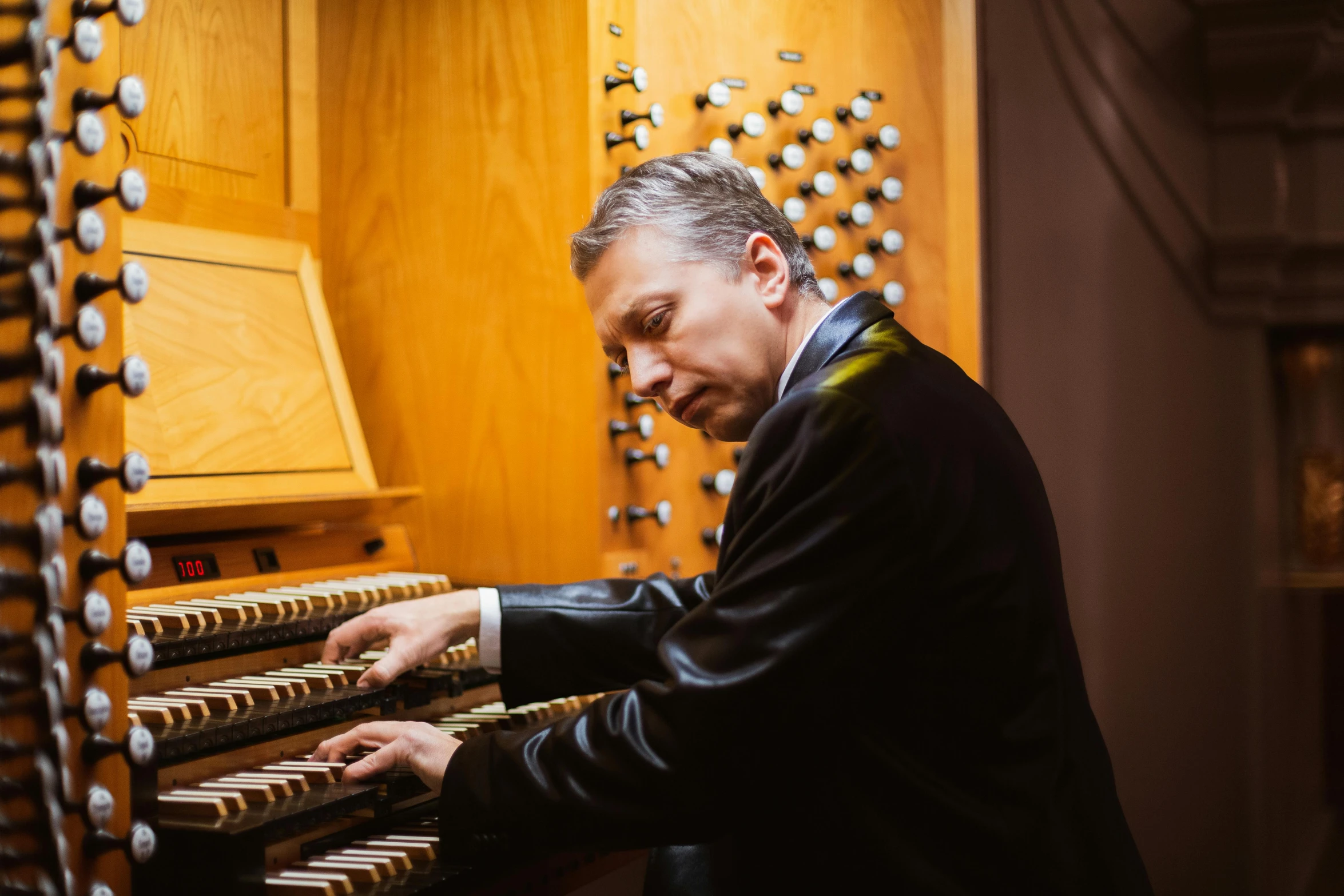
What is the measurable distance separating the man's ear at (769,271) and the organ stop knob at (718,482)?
1462mm

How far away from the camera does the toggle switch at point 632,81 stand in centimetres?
299

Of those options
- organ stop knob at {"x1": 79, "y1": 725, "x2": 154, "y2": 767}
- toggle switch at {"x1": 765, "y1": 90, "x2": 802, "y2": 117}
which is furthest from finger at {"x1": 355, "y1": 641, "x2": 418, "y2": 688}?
toggle switch at {"x1": 765, "y1": 90, "x2": 802, "y2": 117}

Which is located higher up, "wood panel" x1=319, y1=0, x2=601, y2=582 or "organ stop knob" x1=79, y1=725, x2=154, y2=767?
"wood panel" x1=319, y1=0, x2=601, y2=582

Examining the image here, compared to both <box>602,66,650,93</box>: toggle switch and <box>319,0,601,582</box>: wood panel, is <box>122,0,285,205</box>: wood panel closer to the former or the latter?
<box>319,0,601,582</box>: wood panel

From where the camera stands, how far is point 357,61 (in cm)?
322

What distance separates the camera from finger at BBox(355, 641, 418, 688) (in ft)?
6.72

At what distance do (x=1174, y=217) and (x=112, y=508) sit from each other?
4.00 meters

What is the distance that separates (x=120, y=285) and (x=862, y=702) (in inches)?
42.5

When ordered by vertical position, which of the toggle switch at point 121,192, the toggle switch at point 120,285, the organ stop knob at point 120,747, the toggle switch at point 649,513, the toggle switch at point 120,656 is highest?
A: the toggle switch at point 121,192

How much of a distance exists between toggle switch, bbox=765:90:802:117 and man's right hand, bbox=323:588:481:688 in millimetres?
2024

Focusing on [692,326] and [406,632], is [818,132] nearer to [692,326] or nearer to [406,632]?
[692,326]

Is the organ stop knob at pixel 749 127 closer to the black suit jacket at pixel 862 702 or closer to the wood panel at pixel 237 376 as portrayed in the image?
the wood panel at pixel 237 376

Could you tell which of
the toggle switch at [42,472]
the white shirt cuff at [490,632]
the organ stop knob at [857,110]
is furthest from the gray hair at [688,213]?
the organ stop knob at [857,110]

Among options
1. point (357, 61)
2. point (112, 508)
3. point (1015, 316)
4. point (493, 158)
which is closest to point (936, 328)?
point (1015, 316)
